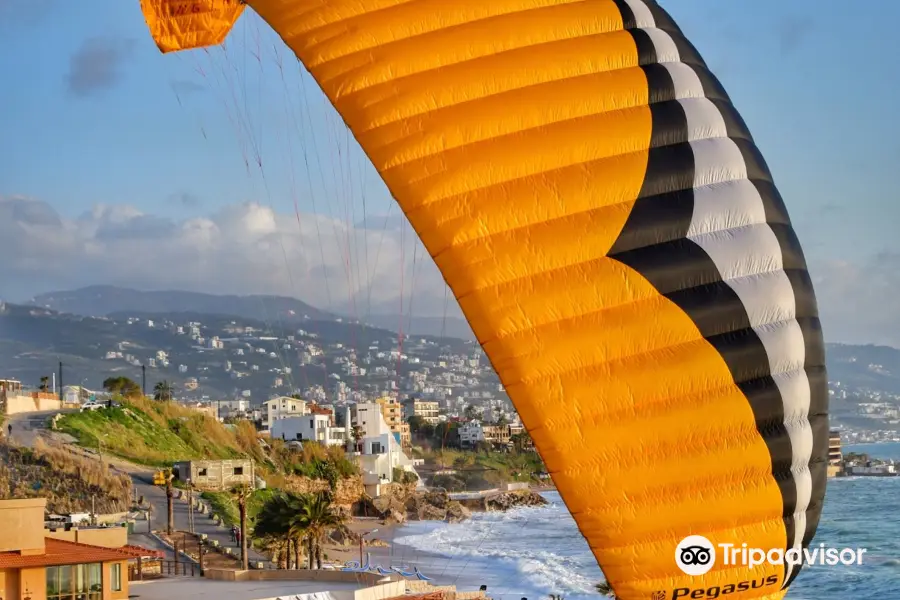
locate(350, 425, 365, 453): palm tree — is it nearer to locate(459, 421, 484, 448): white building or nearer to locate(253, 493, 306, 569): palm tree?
locate(459, 421, 484, 448): white building

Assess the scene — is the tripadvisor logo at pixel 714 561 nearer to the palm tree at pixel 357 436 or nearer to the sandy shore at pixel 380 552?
the sandy shore at pixel 380 552

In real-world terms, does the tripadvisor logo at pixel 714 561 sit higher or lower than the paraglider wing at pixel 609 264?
lower

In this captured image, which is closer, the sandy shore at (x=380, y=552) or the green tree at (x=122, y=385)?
the sandy shore at (x=380, y=552)

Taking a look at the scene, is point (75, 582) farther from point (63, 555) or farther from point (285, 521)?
point (285, 521)

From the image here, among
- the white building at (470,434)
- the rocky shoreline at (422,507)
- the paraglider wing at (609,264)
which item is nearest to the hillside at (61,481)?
the rocky shoreline at (422,507)

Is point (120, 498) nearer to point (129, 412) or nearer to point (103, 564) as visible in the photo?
point (129, 412)

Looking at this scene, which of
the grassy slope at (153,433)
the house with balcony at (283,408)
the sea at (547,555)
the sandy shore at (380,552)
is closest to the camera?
the sea at (547,555)
